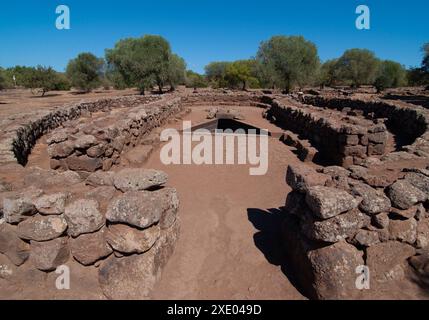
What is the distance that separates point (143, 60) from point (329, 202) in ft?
101

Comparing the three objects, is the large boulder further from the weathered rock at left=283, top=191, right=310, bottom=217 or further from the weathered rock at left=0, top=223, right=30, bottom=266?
the weathered rock at left=0, top=223, right=30, bottom=266

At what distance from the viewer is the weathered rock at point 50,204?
135 inches

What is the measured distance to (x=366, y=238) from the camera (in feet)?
11.1

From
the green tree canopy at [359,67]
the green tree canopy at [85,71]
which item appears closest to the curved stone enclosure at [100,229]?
the green tree canopy at [85,71]

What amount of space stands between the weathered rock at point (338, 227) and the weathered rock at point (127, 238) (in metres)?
2.07

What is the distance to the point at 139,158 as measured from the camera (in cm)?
836

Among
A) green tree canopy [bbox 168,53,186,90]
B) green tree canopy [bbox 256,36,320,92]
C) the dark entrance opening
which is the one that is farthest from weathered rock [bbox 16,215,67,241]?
green tree canopy [bbox 256,36,320,92]

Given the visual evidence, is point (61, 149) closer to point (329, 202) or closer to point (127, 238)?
point (127, 238)

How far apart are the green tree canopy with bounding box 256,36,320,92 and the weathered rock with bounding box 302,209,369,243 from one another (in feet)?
103

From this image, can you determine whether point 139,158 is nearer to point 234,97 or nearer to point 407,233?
point 407,233

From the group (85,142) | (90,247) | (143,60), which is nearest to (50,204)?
(90,247)

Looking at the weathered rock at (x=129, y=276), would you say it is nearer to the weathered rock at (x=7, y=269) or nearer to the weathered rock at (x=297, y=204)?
the weathered rock at (x=7, y=269)

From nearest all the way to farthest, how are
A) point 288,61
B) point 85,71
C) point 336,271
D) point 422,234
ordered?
1. point 336,271
2. point 422,234
3. point 288,61
4. point 85,71
